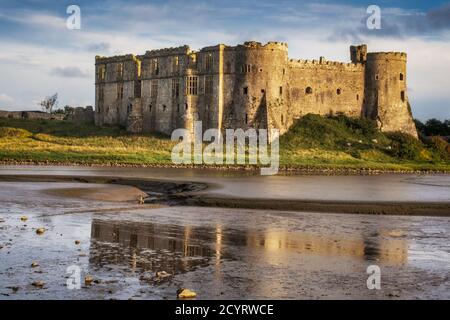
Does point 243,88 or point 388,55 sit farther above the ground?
point 388,55

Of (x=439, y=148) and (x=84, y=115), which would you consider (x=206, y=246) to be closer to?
(x=439, y=148)

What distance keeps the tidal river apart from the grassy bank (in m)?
28.0

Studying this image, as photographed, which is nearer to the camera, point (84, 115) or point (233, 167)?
point (233, 167)

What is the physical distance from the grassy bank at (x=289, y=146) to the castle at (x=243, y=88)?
7.53 ft

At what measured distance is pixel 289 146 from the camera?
6631cm

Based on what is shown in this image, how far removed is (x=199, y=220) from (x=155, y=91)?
1901 inches

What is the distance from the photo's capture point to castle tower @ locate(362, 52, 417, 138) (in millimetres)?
76188

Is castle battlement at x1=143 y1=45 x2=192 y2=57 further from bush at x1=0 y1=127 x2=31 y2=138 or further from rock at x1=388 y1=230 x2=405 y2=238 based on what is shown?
rock at x1=388 y1=230 x2=405 y2=238

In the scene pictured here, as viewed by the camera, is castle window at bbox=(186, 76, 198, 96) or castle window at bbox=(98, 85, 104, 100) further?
castle window at bbox=(98, 85, 104, 100)

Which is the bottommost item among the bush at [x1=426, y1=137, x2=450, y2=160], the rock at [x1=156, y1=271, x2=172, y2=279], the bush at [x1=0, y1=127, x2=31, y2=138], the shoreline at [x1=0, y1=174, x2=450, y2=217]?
the rock at [x1=156, y1=271, x2=172, y2=279]

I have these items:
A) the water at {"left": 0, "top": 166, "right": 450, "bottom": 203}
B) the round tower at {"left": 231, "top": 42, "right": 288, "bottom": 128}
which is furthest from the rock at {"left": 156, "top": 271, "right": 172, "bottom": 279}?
the round tower at {"left": 231, "top": 42, "right": 288, "bottom": 128}

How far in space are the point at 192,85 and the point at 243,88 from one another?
5.03m

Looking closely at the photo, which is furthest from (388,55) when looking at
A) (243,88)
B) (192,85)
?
(192,85)

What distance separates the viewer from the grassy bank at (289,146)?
6047 centimetres
